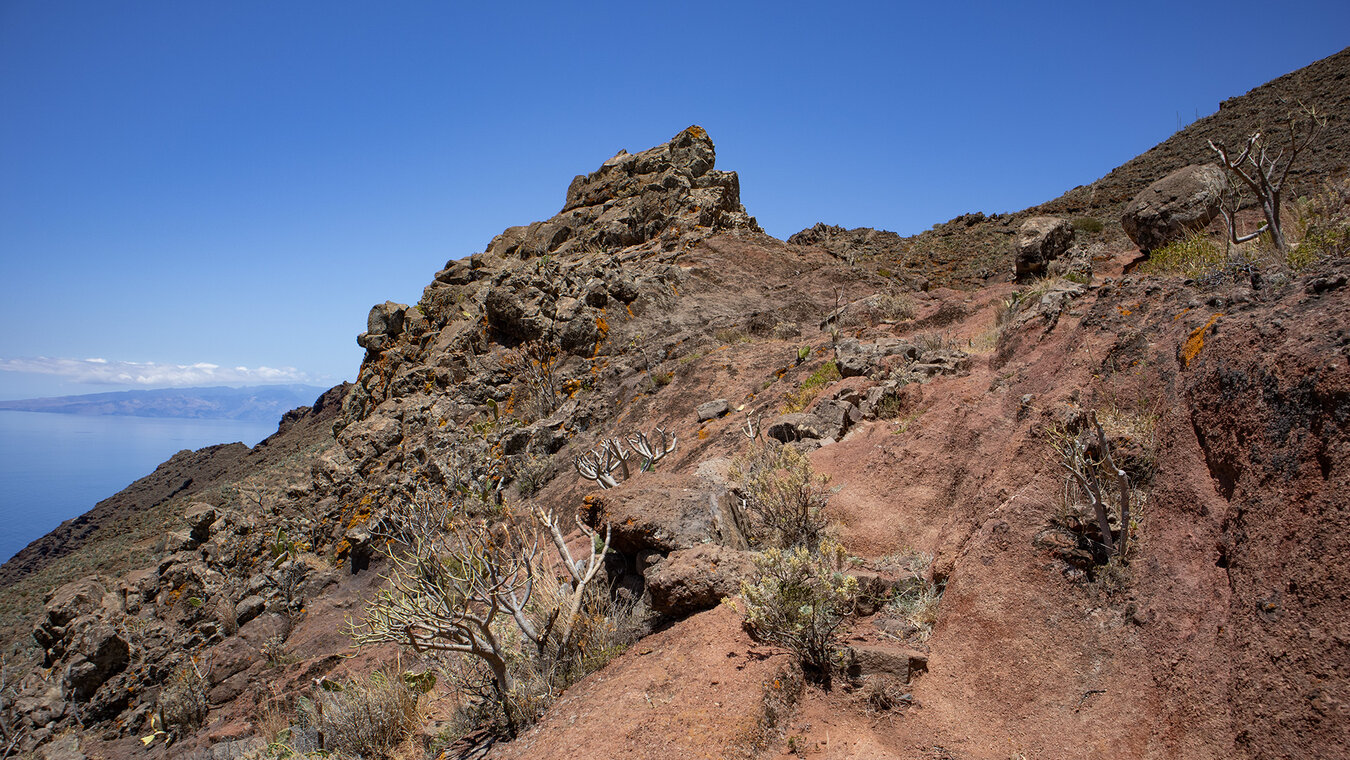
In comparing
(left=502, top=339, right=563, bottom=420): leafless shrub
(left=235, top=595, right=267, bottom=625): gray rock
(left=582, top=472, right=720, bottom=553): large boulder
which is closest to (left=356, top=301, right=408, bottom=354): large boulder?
(left=502, top=339, right=563, bottom=420): leafless shrub

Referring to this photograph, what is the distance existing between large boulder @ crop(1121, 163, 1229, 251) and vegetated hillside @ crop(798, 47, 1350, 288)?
8.99m

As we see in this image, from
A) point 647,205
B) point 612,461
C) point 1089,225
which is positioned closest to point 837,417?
point 612,461

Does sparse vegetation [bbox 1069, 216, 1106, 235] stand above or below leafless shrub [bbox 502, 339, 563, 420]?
above

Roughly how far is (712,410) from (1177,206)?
762 centimetres

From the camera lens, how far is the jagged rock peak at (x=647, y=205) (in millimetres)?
19359

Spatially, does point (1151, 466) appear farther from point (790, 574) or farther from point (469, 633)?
point (469, 633)

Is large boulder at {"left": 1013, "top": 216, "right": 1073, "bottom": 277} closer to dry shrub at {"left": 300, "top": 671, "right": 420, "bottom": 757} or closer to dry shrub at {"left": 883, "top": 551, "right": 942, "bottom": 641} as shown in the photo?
dry shrub at {"left": 883, "top": 551, "right": 942, "bottom": 641}

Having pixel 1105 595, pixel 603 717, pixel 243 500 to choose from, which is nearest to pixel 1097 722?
pixel 1105 595

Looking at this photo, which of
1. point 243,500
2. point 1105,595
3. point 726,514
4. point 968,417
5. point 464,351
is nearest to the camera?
point 1105,595

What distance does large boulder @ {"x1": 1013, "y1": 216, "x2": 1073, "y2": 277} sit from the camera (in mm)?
13094

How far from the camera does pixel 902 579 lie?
4.29 metres

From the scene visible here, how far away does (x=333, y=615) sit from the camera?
37.3 feet

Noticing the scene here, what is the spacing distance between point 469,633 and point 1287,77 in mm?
41555

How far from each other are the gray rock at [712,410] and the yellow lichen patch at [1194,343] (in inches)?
295
